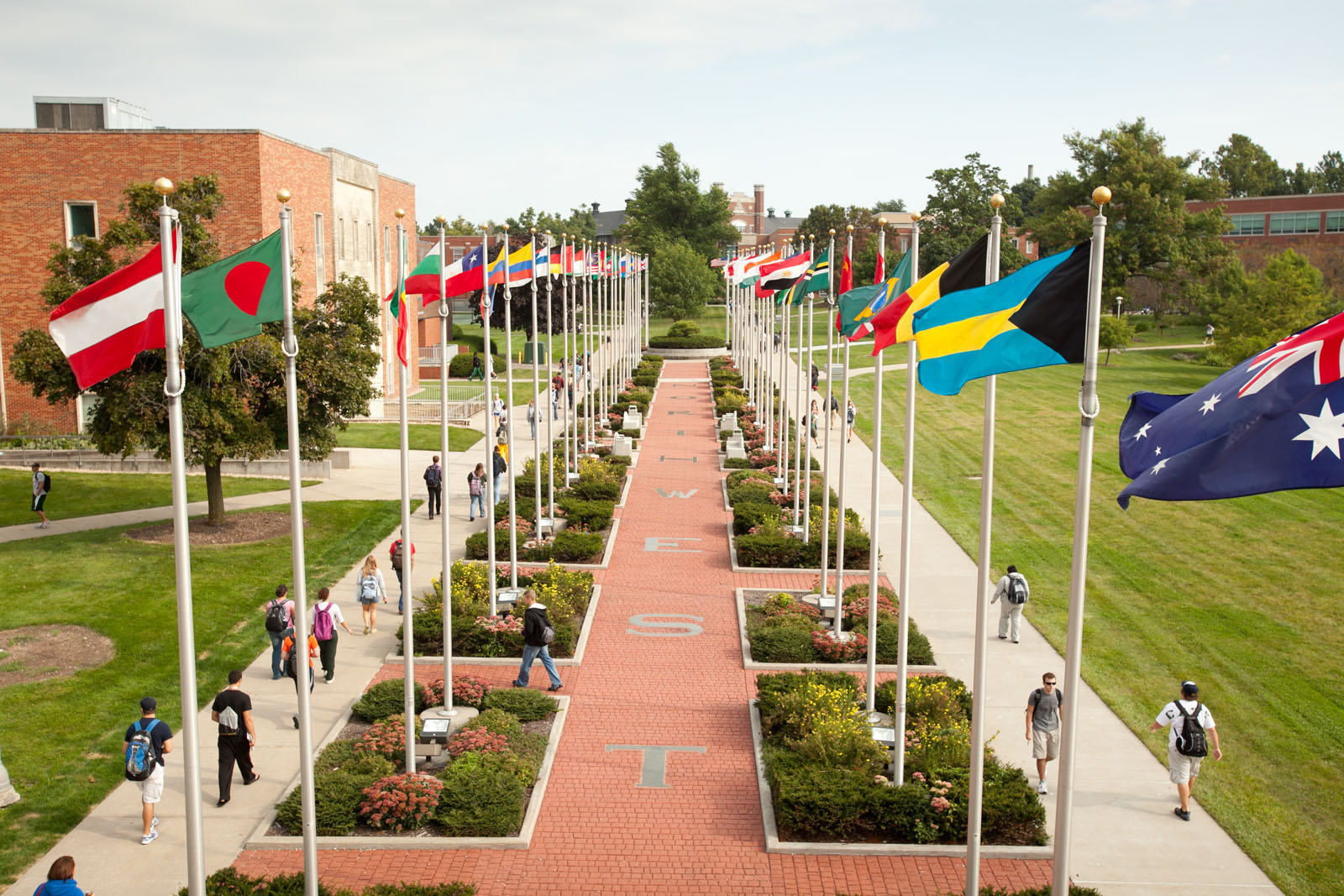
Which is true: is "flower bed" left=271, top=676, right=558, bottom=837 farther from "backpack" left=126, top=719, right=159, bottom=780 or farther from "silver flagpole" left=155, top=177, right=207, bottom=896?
"silver flagpole" left=155, top=177, right=207, bottom=896

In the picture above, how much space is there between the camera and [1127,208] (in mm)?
81812

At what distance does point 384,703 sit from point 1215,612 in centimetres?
1691

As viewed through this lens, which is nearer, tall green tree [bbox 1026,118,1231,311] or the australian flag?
the australian flag

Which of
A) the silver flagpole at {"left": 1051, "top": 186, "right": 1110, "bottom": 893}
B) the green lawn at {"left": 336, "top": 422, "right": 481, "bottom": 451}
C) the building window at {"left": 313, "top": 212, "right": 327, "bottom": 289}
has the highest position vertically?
the building window at {"left": 313, "top": 212, "right": 327, "bottom": 289}

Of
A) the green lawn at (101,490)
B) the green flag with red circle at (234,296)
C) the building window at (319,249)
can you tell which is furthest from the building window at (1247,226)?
the green flag with red circle at (234,296)

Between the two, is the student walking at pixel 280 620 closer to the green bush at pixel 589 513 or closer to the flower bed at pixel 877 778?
the flower bed at pixel 877 778

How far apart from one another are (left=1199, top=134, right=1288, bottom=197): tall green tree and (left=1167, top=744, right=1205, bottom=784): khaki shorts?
457 ft

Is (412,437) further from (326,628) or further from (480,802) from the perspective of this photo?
(480,802)

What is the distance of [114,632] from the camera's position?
794 inches

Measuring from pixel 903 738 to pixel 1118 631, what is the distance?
9.78m

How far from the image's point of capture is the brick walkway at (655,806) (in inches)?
484

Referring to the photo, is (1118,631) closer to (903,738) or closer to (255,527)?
(903,738)

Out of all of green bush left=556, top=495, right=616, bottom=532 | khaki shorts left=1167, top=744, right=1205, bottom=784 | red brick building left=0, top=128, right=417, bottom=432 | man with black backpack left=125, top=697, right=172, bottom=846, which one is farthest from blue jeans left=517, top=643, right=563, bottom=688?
red brick building left=0, top=128, right=417, bottom=432

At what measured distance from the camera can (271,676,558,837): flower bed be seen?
13219mm
